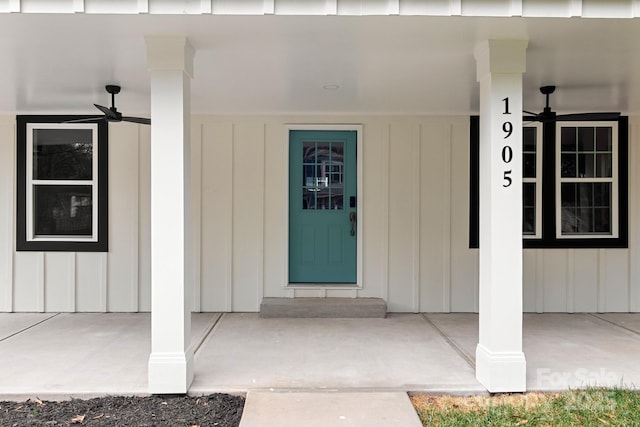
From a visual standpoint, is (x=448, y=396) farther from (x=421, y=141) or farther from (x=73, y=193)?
(x=73, y=193)

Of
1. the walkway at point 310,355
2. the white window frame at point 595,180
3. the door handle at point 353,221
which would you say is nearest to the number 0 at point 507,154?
the walkway at point 310,355

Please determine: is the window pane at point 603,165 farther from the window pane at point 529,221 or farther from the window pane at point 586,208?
the window pane at point 529,221

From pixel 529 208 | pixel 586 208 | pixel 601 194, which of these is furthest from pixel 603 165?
pixel 529 208

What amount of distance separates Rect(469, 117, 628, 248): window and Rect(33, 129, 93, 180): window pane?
4.61 metres

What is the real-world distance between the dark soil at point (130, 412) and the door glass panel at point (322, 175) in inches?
115

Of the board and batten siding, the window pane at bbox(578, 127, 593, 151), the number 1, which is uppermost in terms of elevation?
the window pane at bbox(578, 127, 593, 151)

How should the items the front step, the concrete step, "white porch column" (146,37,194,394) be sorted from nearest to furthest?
the concrete step, "white porch column" (146,37,194,394), the front step

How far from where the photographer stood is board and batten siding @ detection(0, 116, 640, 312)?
18.2 ft

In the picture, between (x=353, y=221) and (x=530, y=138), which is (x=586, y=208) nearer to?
(x=530, y=138)

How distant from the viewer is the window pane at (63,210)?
221 inches

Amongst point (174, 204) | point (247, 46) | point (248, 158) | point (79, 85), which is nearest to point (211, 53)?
point (247, 46)

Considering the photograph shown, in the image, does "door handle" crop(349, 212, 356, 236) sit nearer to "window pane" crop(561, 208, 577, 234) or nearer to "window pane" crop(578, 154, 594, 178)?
"window pane" crop(561, 208, 577, 234)

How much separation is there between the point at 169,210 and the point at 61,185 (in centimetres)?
329

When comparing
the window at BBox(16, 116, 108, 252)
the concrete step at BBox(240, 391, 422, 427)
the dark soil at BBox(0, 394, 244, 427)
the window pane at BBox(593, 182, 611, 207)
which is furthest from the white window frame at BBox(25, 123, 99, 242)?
the window pane at BBox(593, 182, 611, 207)
